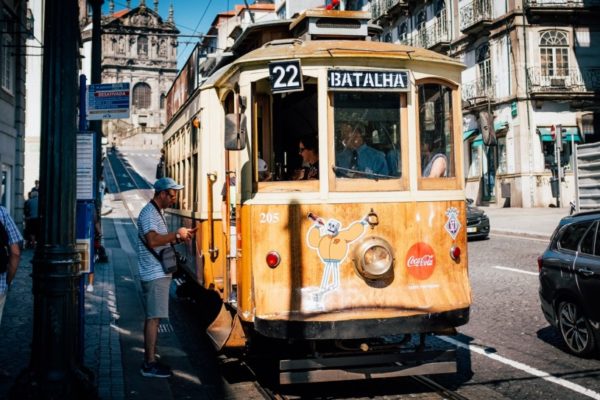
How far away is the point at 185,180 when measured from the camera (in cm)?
895

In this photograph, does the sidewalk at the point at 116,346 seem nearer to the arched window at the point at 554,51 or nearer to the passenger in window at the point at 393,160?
the passenger in window at the point at 393,160

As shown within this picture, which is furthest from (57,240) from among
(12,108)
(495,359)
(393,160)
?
(12,108)

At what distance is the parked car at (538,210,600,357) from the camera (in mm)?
6840

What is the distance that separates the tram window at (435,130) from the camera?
5941 mm

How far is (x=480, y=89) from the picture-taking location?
3459 cm

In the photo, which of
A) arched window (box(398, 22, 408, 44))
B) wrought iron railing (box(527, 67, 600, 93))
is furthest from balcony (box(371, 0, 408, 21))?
wrought iron railing (box(527, 67, 600, 93))

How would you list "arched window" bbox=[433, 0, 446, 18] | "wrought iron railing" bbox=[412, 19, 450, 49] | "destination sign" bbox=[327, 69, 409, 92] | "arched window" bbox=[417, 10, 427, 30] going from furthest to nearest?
"arched window" bbox=[417, 10, 427, 30] → "arched window" bbox=[433, 0, 446, 18] → "wrought iron railing" bbox=[412, 19, 450, 49] → "destination sign" bbox=[327, 69, 409, 92]

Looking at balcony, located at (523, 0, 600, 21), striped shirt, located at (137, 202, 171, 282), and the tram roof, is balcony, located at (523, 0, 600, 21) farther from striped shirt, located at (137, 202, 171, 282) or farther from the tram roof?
striped shirt, located at (137, 202, 171, 282)

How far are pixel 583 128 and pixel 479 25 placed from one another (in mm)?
7453

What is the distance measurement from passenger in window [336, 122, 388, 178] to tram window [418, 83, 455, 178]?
20.4 inches

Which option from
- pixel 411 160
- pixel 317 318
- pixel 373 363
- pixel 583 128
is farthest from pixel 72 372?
pixel 583 128

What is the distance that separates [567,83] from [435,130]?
28628mm

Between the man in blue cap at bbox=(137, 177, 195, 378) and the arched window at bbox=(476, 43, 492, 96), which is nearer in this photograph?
the man in blue cap at bbox=(137, 177, 195, 378)

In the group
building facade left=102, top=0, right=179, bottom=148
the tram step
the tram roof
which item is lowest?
the tram step
